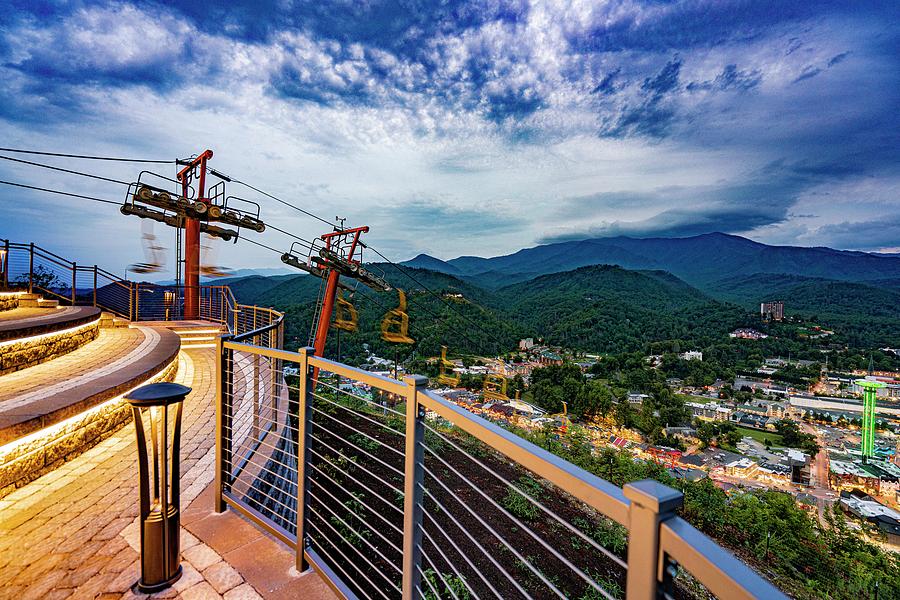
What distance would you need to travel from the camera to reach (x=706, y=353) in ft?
200

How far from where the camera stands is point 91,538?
295 centimetres

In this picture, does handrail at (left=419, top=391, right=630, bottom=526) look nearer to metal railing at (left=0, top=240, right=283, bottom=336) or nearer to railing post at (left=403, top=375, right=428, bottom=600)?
railing post at (left=403, top=375, right=428, bottom=600)

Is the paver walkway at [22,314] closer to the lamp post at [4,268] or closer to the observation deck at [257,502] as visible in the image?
the lamp post at [4,268]

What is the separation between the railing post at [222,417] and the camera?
3.07 m

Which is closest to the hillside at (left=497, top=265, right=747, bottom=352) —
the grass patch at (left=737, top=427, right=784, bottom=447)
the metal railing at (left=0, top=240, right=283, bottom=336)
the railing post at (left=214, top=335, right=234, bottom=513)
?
the grass patch at (left=737, top=427, right=784, bottom=447)

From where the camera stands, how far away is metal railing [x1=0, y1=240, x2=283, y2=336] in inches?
437

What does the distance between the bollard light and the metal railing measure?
5.90 meters

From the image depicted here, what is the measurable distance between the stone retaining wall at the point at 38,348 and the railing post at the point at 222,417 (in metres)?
4.86

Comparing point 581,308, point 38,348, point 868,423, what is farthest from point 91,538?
point 581,308

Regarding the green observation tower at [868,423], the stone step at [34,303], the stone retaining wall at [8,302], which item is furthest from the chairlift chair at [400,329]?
the green observation tower at [868,423]

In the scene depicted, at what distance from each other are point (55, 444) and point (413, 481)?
15.8ft

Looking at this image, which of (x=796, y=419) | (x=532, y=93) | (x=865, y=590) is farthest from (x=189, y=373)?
(x=796, y=419)

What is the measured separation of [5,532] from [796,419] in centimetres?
5661

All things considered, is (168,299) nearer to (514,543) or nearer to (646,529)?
(514,543)
